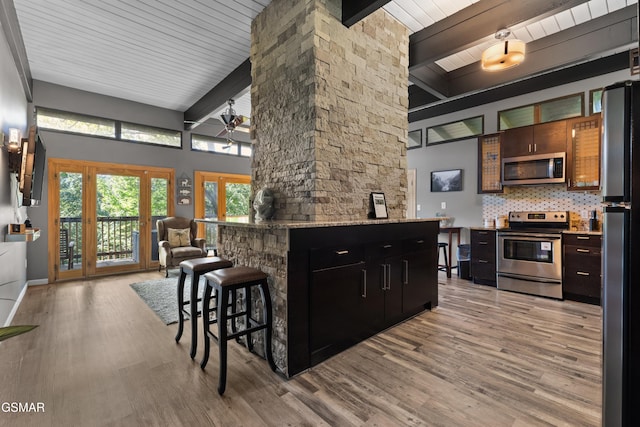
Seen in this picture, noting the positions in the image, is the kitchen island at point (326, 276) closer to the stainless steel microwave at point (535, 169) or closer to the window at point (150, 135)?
the stainless steel microwave at point (535, 169)

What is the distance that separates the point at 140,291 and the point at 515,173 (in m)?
6.08

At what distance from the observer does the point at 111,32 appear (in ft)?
11.5

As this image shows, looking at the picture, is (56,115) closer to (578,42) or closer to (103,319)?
(103,319)

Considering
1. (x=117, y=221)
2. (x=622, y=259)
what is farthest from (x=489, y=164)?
(x=117, y=221)

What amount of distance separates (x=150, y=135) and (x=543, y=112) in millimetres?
7232

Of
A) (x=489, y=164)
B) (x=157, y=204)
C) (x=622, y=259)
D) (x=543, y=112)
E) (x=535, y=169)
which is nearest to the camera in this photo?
(x=622, y=259)

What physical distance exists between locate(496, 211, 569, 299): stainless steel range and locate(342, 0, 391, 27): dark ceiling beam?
11.9 feet

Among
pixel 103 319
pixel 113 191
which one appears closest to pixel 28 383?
pixel 103 319

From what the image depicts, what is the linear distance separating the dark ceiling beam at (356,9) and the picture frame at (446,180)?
388cm

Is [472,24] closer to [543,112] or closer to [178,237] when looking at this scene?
[543,112]

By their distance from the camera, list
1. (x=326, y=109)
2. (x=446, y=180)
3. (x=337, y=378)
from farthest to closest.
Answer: (x=446, y=180), (x=326, y=109), (x=337, y=378)

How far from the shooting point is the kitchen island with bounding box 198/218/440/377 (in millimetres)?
2184

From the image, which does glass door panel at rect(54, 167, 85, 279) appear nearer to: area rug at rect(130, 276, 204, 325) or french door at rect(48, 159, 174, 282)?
french door at rect(48, 159, 174, 282)

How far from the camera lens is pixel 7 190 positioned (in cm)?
316
